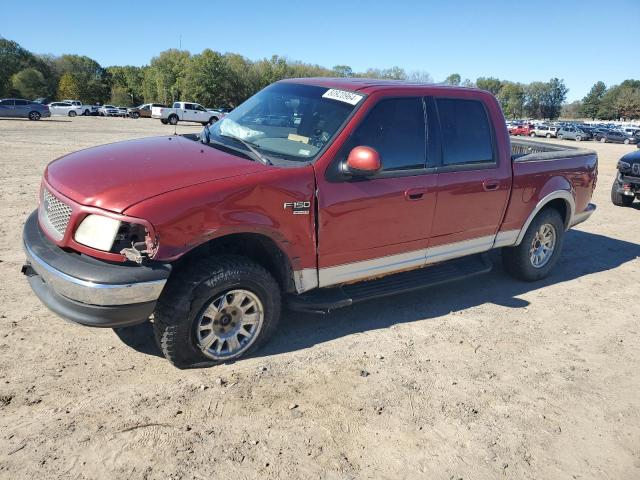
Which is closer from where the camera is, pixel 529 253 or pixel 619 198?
pixel 529 253

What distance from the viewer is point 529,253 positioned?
5.61 meters

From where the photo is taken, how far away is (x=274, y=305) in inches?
145

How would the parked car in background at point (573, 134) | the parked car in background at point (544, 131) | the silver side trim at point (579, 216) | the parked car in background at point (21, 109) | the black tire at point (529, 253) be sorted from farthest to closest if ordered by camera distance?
1. the parked car in background at point (544, 131)
2. the parked car in background at point (573, 134)
3. the parked car in background at point (21, 109)
4. the silver side trim at point (579, 216)
5. the black tire at point (529, 253)

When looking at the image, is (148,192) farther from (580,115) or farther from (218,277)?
(580,115)

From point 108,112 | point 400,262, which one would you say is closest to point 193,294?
point 400,262

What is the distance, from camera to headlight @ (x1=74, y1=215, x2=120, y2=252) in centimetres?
295

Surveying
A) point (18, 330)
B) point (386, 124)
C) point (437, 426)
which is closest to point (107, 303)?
point (18, 330)

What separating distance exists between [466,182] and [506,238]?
1.11 m

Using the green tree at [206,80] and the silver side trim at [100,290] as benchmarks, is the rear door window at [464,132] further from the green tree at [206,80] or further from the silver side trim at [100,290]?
the green tree at [206,80]

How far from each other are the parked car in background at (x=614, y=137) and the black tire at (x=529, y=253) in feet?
164

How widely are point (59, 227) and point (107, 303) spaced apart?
2.31ft

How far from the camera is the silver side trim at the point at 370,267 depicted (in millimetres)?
3898

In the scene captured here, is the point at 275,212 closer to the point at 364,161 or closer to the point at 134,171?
the point at 364,161

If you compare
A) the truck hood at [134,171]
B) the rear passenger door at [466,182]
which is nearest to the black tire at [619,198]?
the rear passenger door at [466,182]
